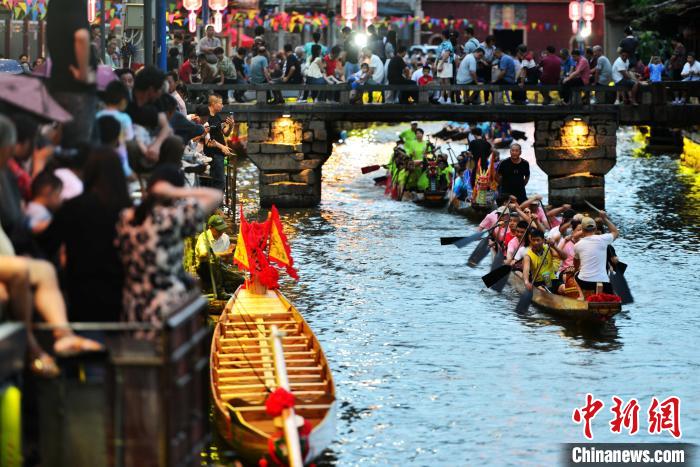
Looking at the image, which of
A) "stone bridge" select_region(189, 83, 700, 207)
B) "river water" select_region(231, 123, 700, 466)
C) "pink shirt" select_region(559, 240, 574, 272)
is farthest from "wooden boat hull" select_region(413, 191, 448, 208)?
"pink shirt" select_region(559, 240, 574, 272)

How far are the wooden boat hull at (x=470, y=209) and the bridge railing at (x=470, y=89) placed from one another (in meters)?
2.64

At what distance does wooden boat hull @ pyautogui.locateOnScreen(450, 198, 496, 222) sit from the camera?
35.2m

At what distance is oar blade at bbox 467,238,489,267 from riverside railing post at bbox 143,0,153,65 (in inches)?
286

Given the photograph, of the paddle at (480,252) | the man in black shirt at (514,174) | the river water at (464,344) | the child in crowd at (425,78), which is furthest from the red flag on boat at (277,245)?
the child in crowd at (425,78)

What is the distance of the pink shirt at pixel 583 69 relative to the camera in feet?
117

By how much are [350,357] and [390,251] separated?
32.6 feet

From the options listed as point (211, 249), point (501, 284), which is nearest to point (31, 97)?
point (211, 249)

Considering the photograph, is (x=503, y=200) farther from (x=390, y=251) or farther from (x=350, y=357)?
(x=350, y=357)

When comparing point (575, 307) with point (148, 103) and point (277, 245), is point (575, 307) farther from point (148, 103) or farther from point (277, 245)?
point (148, 103)

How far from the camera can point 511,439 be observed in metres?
16.6

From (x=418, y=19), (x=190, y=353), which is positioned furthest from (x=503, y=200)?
(x=418, y=19)

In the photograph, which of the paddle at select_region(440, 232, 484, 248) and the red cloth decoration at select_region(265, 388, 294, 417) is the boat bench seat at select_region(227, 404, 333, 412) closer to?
the red cloth decoration at select_region(265, 388, 294, 417)

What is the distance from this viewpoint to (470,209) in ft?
120

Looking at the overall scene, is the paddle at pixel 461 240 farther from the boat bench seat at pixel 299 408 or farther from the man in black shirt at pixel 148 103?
the man in black shirt at pixel 148 103
